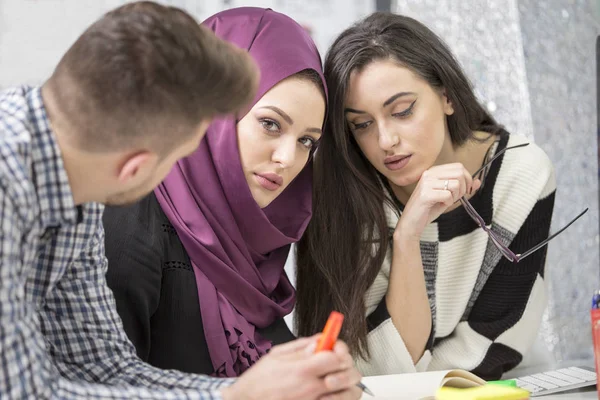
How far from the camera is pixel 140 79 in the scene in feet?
2.29

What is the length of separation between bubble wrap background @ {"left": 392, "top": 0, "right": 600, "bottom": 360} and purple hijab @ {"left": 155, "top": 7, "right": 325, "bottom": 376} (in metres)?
1.40

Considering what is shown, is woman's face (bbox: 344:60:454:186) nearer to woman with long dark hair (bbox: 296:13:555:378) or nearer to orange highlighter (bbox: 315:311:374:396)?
woman with long dark hair (bbox: 296:13:555:378)

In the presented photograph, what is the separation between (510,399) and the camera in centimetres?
86

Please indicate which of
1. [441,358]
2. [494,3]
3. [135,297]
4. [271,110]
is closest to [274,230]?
[271,110]

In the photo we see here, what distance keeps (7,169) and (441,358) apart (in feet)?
3.76

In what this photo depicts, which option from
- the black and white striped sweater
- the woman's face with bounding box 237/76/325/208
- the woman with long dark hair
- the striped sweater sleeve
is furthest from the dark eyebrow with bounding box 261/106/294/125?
the striped sweater sleeve

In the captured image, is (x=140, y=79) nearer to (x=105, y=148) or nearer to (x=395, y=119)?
(x=105, y=148)

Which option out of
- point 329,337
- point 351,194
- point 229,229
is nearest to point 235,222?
point 229,229

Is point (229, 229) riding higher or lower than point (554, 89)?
lower

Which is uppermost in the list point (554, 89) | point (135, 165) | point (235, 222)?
A: point (554, 89)

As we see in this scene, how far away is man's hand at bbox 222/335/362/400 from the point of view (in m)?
0.76

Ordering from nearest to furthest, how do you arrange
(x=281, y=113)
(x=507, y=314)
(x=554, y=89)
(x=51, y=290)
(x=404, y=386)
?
(x=51, y=290) < (x=404, y=386) < (x=281, y=113) < (x=507, y=314) < (x=554, y=89)

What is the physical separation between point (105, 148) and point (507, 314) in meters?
1.17

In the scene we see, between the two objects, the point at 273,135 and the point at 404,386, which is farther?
the point at 273,135
